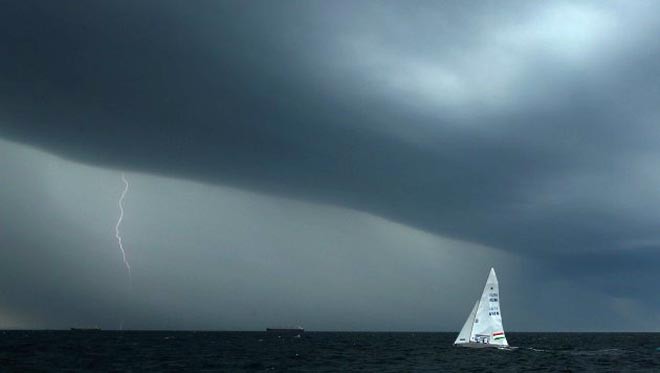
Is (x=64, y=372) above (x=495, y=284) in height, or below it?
below

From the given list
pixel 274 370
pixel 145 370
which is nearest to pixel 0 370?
pixel 145 370

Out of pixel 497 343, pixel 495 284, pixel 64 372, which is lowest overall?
pixel 64 372

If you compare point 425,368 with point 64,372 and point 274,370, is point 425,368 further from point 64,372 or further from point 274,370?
point 64,372

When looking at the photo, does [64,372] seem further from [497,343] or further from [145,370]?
[497,343]

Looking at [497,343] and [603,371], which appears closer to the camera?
[603,371]

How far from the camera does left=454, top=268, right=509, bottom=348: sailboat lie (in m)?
111

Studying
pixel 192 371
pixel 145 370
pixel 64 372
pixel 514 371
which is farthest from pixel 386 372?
pixel 64 372

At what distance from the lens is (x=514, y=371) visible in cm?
8150

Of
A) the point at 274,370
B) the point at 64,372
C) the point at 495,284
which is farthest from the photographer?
the point at 495,284

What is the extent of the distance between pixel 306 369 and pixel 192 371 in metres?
14.6

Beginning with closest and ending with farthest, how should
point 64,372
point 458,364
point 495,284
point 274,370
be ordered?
point 64,372 → point 274,370 → point 458,364 → point 495,284

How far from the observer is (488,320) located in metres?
113

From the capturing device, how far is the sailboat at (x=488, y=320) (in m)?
111

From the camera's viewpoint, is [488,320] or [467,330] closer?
[488,320]
